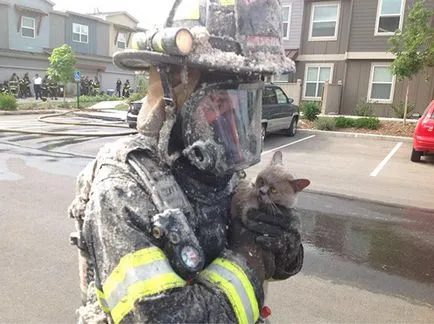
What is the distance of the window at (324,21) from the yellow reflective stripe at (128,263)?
21.9m

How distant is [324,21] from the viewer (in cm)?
2139

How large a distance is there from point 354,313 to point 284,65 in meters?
2.82

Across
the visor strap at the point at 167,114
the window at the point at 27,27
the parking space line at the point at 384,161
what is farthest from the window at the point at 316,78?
the window at the point at 27,27

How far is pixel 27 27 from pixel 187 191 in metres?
35.4

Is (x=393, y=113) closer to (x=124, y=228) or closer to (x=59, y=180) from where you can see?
(x=59, y=180)

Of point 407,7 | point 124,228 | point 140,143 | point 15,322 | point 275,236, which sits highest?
point 407,7

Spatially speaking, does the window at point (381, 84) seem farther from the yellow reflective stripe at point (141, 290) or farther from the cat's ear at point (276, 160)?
the yellow reflective stripe at point (141, 290)

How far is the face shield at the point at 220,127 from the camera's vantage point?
1372 millimetres

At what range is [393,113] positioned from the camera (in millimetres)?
19828

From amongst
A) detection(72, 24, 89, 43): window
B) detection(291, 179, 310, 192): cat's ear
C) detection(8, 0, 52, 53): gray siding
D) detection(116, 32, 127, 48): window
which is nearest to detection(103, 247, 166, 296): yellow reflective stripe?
detection(291, 179, 310, 192): cat's ear

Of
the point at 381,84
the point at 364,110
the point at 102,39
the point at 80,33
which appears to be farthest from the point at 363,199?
the point at 102,39

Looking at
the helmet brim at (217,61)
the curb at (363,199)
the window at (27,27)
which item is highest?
the window at (27,27)

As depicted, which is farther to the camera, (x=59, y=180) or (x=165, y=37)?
(x=59, y=180)

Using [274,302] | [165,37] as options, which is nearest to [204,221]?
[165,37]
